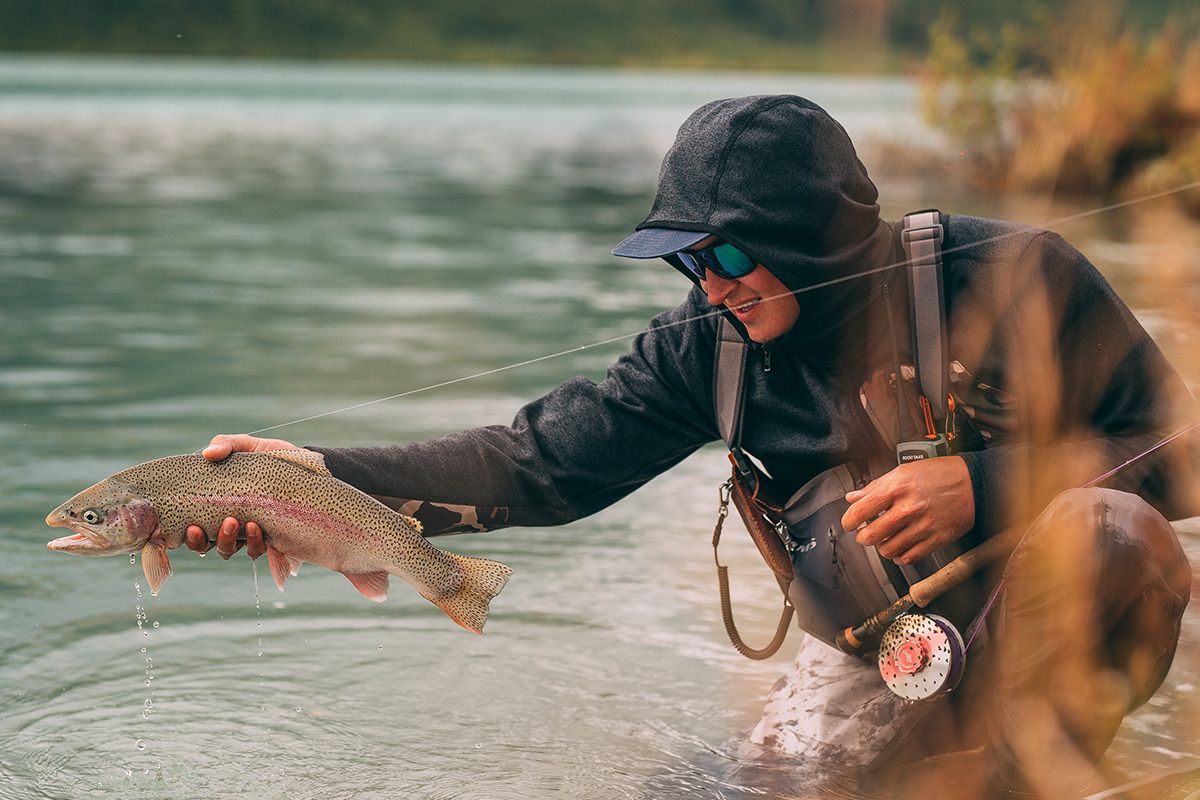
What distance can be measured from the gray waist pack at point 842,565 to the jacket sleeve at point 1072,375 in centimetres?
20

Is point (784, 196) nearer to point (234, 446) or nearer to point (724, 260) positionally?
point (724, 260)

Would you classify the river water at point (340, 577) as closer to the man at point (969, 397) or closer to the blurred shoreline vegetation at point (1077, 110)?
the blurred shoreline vegetation at point (1077, 110)

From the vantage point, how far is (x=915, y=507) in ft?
9.55

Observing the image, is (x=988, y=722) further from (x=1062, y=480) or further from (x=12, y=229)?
(x=12, y=229)

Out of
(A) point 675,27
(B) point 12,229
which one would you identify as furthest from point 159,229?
(A) point 675,27

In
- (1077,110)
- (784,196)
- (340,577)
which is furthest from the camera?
(1077,110)

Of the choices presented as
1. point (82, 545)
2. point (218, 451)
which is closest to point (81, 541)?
point (82, 545)

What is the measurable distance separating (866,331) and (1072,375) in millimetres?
410

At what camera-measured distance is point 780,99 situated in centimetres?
307

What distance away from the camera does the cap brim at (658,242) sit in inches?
115

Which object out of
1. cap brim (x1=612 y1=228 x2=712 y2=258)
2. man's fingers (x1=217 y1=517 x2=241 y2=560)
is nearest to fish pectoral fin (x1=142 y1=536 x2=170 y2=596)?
man's fingers (x1=217 y1=517 x2=241 y2=560)

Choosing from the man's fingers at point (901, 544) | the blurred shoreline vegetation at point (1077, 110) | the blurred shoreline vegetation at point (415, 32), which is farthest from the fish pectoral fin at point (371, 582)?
the blurred shoreline vegetation at point (415, 32)

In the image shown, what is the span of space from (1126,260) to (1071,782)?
9.44 meters

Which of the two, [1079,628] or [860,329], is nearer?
[1079,628]
